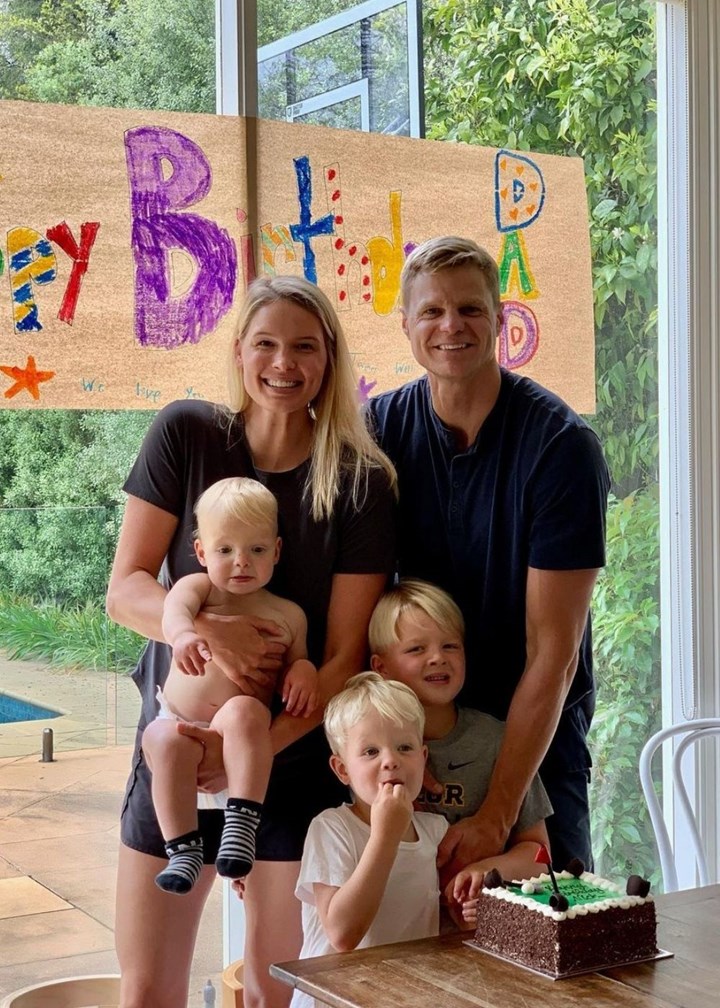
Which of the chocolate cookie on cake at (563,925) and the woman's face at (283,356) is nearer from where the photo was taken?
the chocolate cookie on cake at (563,925)

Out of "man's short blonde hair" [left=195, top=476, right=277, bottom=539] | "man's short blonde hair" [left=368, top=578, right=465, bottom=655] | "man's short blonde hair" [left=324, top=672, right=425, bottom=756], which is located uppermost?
"man's short blonde hair" [left=195, top=476, right=277, bottom=539]

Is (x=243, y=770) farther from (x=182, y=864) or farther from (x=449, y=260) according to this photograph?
Result: (x=449, y=260)

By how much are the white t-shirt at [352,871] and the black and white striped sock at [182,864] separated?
16cm

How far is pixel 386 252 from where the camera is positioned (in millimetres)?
2867

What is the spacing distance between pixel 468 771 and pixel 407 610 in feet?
0.97

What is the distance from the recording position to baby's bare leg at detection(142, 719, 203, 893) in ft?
6.51

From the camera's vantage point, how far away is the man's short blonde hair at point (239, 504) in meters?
2.02

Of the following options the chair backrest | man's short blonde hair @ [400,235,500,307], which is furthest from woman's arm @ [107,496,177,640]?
the chair backrest

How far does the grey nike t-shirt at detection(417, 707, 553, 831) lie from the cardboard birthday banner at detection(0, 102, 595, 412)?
0.88 m

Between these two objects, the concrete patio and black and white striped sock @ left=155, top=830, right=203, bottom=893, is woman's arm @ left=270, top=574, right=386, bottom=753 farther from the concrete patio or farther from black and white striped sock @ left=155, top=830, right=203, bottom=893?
the concrete patio

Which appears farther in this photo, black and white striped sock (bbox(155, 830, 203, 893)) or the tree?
the tree

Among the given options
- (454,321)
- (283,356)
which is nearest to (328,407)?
(283,356)

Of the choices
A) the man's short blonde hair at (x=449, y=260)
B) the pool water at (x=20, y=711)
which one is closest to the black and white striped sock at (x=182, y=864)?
the pool water at (x=20, y=711)

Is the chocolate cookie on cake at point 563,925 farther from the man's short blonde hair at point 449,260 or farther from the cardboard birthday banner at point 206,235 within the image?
the cardboard birthday banner at point 206,235
